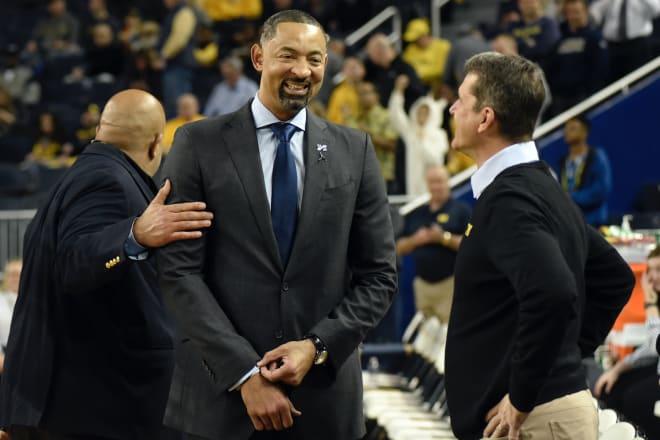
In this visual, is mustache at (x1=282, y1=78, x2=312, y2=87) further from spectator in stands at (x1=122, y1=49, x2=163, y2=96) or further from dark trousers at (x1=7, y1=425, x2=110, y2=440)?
spectator in stands at (x1=122, y1=49, x2=163, y2=96)

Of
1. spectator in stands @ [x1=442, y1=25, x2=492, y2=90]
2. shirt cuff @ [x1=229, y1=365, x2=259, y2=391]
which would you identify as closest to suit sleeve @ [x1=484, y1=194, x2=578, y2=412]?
shirt cuff @ [x1=229, y1=365, x2=259, y2=391]

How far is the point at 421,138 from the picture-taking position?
1277cm

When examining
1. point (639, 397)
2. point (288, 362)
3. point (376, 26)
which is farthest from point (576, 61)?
point (288, 362)

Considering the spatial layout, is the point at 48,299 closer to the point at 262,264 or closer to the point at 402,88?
the point at 262,264

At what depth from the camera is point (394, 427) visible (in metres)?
7.49

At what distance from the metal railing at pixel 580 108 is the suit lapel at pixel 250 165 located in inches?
310

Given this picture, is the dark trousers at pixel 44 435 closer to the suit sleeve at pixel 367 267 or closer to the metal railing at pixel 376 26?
the suit sleeve at pixel 367 267

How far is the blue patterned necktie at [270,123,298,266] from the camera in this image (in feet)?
12.1

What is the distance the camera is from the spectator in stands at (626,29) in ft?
40.1

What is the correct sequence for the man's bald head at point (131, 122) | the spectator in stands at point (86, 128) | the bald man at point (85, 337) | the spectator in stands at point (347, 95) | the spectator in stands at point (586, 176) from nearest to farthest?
1. the bald man at point (85, 337)
2. the man's bald head at point (131, 122)
3. the spectator in stands at point (586, 176)
4. the spectator in stands at point (347, 95)
5. the spectator in stands at point (86, 128)

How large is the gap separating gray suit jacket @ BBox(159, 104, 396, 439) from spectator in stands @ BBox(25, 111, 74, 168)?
36.6 ft

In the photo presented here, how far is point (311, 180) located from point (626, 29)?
9.28 metres

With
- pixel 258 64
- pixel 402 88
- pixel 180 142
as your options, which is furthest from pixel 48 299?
pixel 402 88

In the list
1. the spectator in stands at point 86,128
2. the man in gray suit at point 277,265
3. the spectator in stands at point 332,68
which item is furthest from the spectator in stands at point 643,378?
the spectator in stands at point 86,128
